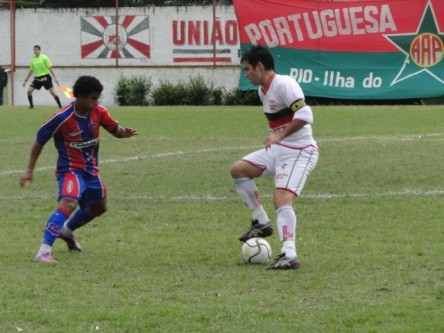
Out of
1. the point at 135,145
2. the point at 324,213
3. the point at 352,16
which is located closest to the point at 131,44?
the point at 352,16

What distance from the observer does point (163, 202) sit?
Answer: 1191 centimetres

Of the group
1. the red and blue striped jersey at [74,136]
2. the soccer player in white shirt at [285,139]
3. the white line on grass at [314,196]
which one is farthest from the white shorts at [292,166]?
the white line on grass at [314,196]

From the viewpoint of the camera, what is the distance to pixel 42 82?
103 ft

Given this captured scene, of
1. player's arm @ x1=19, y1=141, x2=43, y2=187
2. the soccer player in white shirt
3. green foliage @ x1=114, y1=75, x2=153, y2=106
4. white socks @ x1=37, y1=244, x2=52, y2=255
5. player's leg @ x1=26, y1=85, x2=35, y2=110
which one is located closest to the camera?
the soccer player in white shirt

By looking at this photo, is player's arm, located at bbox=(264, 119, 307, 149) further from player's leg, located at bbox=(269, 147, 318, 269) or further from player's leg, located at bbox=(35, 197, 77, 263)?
player's leg, located at bbox=(35, 197, 77, 263)

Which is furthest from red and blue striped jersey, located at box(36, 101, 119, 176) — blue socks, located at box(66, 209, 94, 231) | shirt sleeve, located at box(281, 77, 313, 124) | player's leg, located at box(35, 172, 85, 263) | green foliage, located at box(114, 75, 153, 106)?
green foliage, located at box(114, 75, 153, 106)

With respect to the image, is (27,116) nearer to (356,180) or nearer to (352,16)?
(352,16)

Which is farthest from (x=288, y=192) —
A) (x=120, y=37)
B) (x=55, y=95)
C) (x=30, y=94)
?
(x=120, y=37)

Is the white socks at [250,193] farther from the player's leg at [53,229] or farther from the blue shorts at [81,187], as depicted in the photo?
the player's leg at [53,229]

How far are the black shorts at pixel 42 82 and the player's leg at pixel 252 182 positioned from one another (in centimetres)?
2328

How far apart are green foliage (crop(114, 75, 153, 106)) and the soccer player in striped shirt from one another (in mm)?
22943

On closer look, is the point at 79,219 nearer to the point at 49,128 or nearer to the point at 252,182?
the point at 49,128

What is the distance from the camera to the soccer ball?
27.1ft

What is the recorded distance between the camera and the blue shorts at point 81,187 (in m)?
8.57
